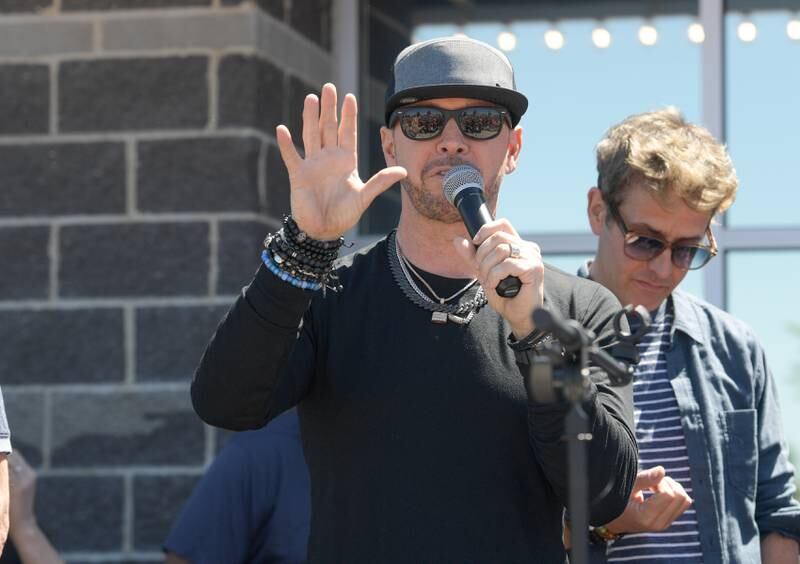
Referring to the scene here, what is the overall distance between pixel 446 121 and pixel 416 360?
46cm

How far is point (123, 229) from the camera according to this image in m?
5.14

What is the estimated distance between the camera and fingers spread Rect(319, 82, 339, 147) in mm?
2807

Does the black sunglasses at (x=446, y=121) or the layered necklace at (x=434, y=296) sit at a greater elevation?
the black sunglasses at (x=446, y=121)

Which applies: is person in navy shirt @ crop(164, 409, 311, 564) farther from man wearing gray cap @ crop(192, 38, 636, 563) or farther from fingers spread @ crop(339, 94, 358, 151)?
fingers spread @ crop(339, 94, 358, 151)

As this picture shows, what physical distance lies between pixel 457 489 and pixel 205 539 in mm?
1628

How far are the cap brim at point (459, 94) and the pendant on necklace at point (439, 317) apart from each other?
1.36 feet

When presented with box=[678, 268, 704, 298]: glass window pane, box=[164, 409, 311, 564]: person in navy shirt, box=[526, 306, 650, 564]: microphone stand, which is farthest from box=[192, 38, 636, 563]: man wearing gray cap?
box=[678, 268, 704, 298]: glass window pane

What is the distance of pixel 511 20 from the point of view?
5.83 meters

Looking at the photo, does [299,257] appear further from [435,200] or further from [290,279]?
[435,200]

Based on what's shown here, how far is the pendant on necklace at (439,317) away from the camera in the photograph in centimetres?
290

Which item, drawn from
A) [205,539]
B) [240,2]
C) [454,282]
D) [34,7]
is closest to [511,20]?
[240,2]

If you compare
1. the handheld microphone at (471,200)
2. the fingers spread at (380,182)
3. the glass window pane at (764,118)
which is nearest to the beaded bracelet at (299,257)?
the fingers spread at (380,182)

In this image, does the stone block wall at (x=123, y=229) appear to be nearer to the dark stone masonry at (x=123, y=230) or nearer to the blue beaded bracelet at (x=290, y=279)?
the dark stone masonry at (x=123, y=230)

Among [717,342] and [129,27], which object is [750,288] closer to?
[717,342]
